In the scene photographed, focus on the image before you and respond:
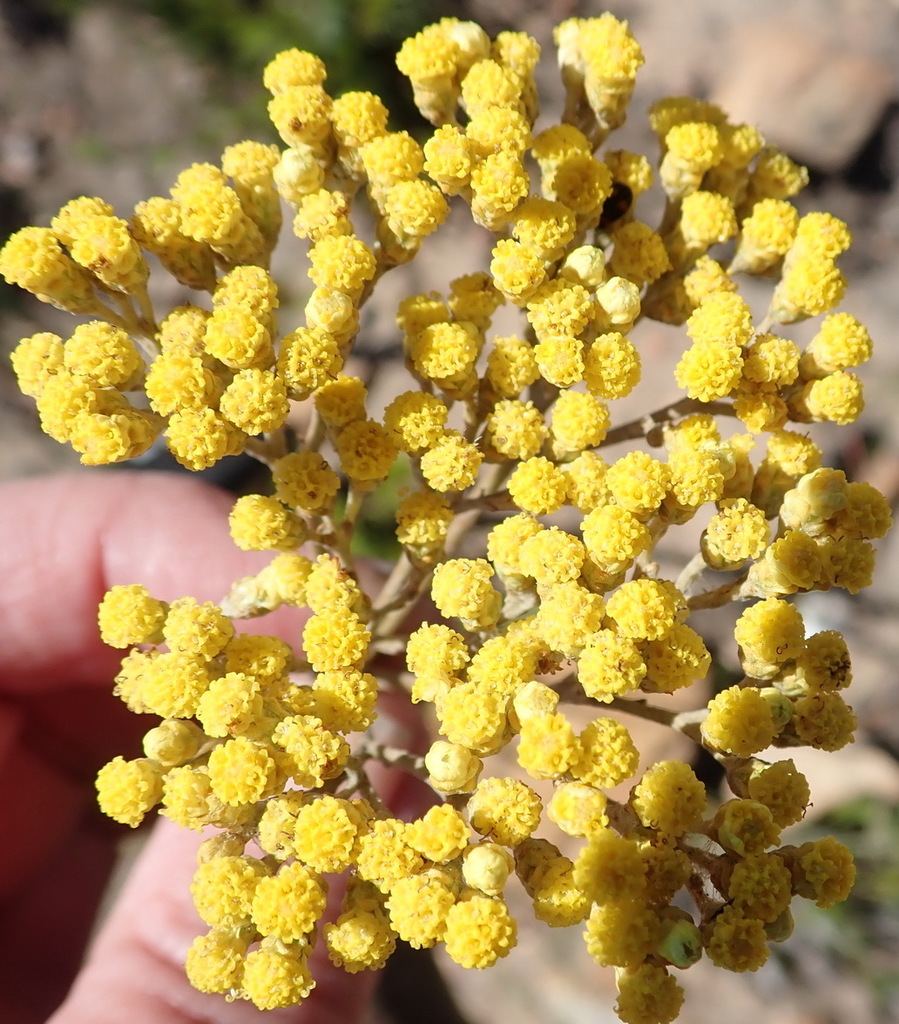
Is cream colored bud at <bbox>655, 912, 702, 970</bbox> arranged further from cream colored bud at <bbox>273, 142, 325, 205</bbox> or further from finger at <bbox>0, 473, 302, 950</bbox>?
finger at <bbox>0, 473, 302, 950</bbox>

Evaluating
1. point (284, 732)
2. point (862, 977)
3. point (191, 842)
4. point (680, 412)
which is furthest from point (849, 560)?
point (862, 977)

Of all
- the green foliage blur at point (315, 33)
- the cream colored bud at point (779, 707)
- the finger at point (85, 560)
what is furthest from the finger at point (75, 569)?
the green foliage blur at point (315, 33)

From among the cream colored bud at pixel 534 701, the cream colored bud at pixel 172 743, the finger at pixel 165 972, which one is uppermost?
the cream colored bud at pixel 534 701

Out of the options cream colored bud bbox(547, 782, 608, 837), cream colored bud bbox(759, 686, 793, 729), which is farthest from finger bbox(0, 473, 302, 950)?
cream colored bud bbox(759, 686, 793, 729)

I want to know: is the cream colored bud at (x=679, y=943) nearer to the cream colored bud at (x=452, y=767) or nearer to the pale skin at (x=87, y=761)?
the cream colored bud at (x=452, y=767)

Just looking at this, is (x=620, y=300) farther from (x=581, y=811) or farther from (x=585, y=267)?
(x=581, y=811)

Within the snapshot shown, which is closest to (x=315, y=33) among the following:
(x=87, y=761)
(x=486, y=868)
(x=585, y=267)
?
(x=585, y=267)
